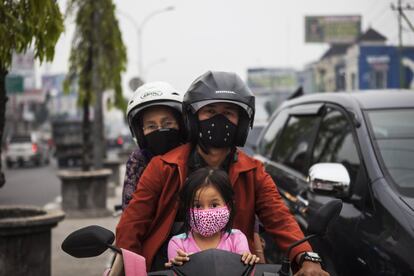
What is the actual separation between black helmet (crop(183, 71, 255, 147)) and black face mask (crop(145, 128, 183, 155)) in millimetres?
467

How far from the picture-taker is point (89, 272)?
266 inches

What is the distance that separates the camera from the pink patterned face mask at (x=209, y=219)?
8.13 feet

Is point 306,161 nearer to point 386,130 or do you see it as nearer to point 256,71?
point 386,130

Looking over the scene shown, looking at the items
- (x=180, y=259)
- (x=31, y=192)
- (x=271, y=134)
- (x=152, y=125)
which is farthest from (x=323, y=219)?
→ (x=31, y=192)

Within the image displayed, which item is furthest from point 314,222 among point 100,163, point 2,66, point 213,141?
point 100,163

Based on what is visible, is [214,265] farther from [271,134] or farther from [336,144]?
[271,134]

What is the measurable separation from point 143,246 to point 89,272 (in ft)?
13.5

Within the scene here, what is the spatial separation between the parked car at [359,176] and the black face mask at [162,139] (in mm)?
790

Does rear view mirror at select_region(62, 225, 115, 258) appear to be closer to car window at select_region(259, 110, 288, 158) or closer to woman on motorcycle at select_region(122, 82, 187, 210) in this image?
woman on motorcycle at select_region(122, 82, 187, 210)

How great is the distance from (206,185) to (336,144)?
1.99 m

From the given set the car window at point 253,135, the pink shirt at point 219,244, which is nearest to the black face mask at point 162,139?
the pink shirt at point 219,244

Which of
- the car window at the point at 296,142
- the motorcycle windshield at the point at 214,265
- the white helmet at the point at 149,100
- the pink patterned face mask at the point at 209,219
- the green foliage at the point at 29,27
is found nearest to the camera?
the motorcycle windshield at the point at 214,265

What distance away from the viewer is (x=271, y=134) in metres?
6.08

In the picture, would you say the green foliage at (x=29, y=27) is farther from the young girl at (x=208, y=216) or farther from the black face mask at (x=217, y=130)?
the young girl at (x=208, y=216)
